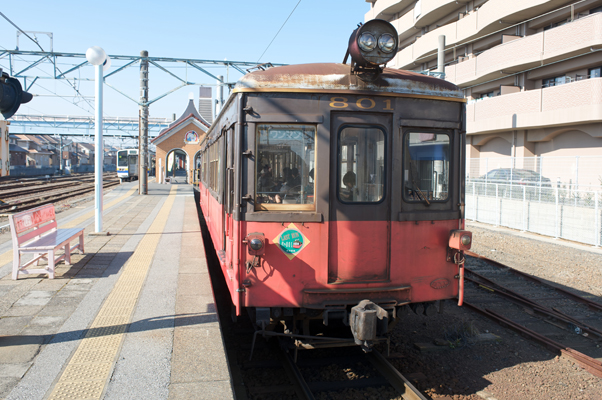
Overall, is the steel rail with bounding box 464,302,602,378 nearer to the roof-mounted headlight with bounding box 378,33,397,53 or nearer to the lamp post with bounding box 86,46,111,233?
the roof-mounted headlight with bounding box 378,33,397,53

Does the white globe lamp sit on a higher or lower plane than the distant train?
higher

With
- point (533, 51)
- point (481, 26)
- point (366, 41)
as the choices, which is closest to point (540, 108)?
point (533, 51)

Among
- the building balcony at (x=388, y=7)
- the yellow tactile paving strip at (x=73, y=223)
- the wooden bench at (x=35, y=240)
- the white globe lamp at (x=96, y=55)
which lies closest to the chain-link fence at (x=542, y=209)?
the wooden bench at (x=35, y=240)

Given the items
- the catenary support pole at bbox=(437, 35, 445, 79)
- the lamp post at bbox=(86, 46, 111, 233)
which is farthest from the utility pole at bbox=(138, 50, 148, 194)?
the catenary support pole at bbox=(437, 35, 445, 79)

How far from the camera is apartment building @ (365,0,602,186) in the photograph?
1795 cm

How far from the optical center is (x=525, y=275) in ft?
29.9

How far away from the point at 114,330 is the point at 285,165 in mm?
2469

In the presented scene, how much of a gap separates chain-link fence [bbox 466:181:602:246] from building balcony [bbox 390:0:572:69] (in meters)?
8.78

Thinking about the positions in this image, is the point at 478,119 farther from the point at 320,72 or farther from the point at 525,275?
the point at 320,72

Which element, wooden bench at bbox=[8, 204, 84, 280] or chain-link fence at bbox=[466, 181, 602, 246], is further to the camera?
chain-link fence at bbox=[466, 181, 602, 246]

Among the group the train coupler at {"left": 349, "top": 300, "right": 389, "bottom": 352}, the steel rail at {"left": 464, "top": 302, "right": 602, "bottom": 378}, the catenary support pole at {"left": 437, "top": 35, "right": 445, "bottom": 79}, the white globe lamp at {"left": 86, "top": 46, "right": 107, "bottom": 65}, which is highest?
the catenary support pole at {"left": 437, "top": 35, "right": 445, "bottom": 79}

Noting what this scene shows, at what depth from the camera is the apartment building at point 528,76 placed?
58.9 ft

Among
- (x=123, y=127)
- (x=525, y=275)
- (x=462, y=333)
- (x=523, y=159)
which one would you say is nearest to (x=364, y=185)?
(x=462, y=333)

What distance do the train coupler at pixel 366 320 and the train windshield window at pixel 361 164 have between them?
1.02 metres
